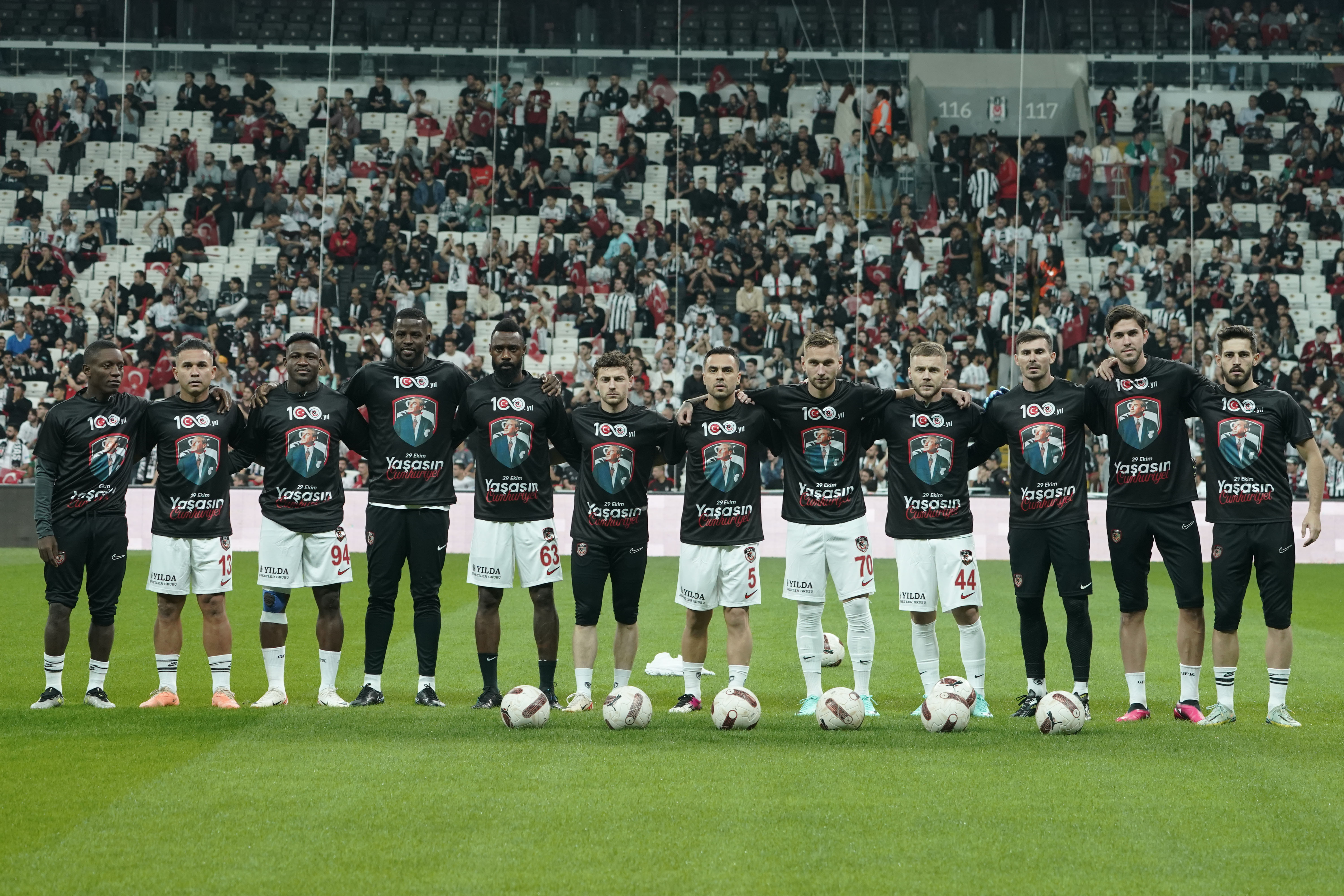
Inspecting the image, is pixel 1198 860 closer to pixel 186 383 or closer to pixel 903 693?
pixel 903 693

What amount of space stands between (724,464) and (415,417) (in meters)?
2.08

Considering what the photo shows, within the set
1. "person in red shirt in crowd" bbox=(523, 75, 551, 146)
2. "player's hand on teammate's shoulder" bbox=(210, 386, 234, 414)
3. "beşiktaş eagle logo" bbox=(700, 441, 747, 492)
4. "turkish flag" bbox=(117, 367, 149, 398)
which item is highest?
"person in red shirt in crowd" bbox=(523, 75, 551, 146)

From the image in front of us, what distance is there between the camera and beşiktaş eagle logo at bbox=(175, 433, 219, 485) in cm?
889

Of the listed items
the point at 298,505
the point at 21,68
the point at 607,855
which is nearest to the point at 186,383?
the point at 298,505

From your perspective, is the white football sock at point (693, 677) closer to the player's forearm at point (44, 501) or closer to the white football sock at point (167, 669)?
the white football sock at point (167, 669)

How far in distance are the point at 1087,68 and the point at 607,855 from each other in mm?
28648

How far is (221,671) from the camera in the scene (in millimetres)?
8898

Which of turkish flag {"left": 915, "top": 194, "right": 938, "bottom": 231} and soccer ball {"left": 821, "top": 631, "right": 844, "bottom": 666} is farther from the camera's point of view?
turkish flag {"left": 915, "top": 194, "right": 938, "bottom": 231}

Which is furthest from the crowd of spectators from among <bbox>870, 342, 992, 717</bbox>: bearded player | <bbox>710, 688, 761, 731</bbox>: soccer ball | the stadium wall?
<bbox>710, 688, 761, 731</bbox>: soccer ball

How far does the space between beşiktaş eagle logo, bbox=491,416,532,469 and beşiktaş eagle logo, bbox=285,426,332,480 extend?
115 centimetres

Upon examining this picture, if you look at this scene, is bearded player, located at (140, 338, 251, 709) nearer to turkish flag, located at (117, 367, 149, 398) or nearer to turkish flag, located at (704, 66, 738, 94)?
turkish flag, located at (117, 367, 149, 398)

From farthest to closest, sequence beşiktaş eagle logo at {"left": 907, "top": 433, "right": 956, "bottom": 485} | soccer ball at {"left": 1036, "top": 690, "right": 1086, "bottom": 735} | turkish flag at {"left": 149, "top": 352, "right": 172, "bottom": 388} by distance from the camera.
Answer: turkish flag at {"left": 149, "top": 352, "right": 172, "bottom": 388} → beşiktaş eagle logo at {"left": 907, "top": 433, "right": 956, "bottom": 485} → soccer ball at {"left": 1036, "top": 690, "right": 1086, "bottom": 735}

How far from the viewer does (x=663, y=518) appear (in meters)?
21.3

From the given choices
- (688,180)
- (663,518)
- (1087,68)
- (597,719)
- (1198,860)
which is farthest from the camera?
(1087,68)
